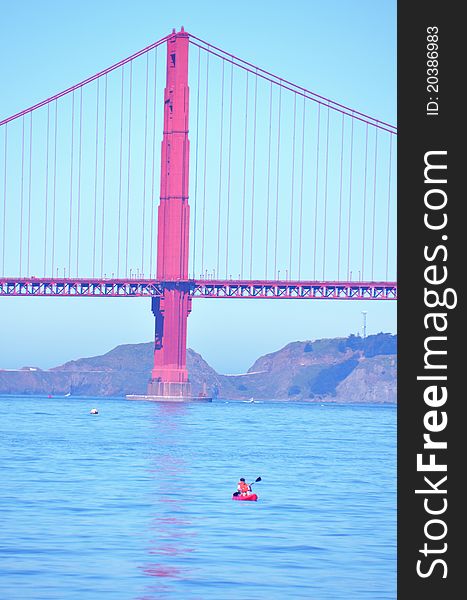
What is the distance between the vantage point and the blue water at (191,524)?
1504 cm

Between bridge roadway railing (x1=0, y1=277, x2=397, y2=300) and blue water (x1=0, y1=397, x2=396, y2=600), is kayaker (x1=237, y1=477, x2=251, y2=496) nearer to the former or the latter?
blue water (x1=0, y1=397, x2=396, y2=600)

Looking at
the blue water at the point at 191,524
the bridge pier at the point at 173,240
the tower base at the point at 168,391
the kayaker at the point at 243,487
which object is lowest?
the blue water at the point at 191,524

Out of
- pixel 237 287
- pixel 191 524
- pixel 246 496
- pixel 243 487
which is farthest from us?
pixel 237 287

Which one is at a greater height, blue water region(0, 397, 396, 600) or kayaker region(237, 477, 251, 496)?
kayaker region(237, 477, 251, 496)

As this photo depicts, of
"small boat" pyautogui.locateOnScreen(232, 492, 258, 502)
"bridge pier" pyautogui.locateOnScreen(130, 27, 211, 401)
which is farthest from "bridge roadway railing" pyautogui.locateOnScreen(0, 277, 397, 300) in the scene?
"small boat" pyautogui.locateOnScreen(232, 492, 258, 502)

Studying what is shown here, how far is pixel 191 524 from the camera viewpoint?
22.2 m

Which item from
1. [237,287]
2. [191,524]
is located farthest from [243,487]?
[237,287]

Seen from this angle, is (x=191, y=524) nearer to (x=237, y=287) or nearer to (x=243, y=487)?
(x=243, y=487)

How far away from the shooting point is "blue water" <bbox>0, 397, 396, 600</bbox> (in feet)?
49.3

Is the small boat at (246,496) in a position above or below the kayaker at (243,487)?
below

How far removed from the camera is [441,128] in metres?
4.88

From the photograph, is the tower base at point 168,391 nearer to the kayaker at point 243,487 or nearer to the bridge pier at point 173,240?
the bridge pier at point 173,240

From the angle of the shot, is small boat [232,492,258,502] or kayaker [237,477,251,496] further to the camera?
small boat [232,492,258,502]

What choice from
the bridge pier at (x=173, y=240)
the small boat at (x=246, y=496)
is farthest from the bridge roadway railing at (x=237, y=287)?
the small boat at (x=246, y=496)
